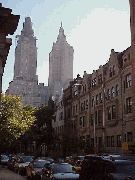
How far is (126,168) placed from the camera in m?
9.63

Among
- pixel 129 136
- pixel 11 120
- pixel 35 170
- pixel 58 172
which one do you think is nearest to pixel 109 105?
pixel 129 136

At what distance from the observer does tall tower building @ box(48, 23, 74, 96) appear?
18550cm

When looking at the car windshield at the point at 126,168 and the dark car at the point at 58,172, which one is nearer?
the car windshield at the point at 126,168

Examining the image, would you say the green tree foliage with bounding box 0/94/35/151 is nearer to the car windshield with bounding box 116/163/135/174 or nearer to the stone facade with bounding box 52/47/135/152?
the stone facade with bounding box 52/47/135/152

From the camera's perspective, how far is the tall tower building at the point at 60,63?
609 ft

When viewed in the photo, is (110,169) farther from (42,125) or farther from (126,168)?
(42,125)

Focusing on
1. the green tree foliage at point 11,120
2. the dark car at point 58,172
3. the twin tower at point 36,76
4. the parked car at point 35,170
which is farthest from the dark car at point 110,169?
the twin tower at point 36,76

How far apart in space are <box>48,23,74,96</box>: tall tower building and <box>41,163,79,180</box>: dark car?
164039mm

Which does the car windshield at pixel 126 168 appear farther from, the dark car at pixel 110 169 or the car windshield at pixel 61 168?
the car windshield at pixel 61 168

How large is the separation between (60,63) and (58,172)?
173828mm

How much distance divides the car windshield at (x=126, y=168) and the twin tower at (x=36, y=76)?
553 ft

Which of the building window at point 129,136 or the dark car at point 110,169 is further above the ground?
the building window at point 129,136

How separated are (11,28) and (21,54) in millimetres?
186032

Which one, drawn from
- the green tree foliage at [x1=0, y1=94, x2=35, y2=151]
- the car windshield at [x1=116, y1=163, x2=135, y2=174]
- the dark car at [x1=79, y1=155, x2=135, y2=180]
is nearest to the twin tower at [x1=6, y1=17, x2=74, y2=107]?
the green tree foliage at [x1=0, y1=94, x2=35, y2=151]
